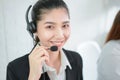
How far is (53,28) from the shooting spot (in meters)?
0.89

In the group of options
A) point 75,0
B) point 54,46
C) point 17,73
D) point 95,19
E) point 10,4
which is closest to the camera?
point 54,46

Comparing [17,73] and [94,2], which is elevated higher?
[94,2]

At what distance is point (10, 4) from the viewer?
165 centimetres

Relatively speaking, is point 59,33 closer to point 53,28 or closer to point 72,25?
point 53,28

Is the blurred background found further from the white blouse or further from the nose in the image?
the nose

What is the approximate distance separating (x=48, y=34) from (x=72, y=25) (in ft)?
3.67

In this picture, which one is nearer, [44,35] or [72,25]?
[44,35]

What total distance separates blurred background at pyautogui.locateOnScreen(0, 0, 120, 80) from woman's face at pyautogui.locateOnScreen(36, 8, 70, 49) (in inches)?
32.3

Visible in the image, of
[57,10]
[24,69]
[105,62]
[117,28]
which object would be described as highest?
[57,10]

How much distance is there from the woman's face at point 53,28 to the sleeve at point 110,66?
0.55 meters

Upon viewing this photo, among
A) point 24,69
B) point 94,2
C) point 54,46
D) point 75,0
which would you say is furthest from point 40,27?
point 94,2

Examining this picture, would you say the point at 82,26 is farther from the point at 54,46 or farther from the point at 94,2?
the point at 54,46

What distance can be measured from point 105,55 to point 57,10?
63cm

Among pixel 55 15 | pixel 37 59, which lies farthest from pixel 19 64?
pixel 55 15
